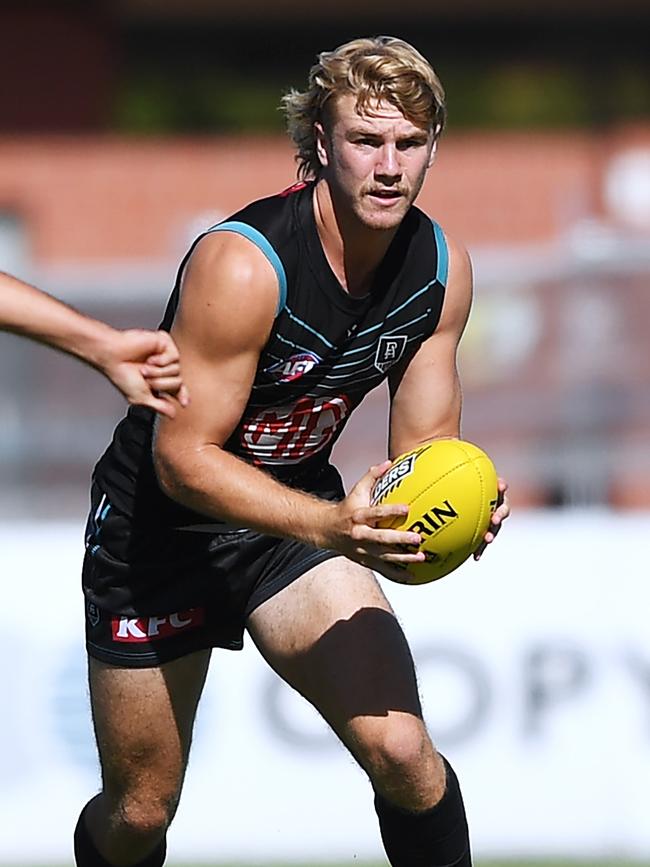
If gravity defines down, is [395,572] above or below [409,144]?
below

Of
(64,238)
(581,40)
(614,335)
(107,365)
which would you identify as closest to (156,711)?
(107,365)

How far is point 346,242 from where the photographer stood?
15.0 feet

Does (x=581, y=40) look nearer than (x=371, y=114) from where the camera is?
No

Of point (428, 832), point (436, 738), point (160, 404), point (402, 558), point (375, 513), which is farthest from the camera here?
point (436, 738)

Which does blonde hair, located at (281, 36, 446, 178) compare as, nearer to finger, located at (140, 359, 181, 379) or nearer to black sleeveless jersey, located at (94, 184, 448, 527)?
black sleeveless jersey, located at (94, 184, 448, 527)

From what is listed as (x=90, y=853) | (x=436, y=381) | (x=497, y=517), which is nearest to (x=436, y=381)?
(x=436, y=381)

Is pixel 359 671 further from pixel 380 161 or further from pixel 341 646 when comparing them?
pixel 380 161

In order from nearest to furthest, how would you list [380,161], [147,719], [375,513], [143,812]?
1. [375,513]
2. [380,161]
3. [147,719]
4. [143,812]

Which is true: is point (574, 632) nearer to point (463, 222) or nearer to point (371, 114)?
point (371, 114)

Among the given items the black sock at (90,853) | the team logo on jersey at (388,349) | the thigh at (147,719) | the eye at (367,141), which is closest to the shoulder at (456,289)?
the team logo on jersey at (388,349)

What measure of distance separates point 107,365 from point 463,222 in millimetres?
10931

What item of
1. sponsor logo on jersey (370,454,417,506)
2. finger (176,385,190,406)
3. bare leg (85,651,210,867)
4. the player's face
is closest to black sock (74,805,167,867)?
bare leg (85,651,210,867)

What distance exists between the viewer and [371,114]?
441 centimetres

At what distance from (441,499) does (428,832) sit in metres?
0.88
